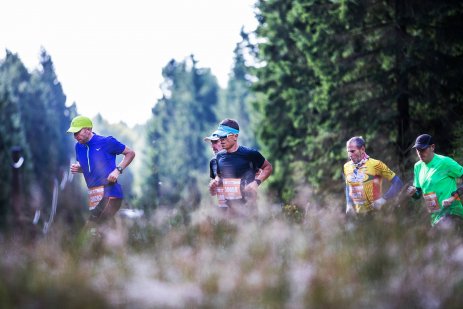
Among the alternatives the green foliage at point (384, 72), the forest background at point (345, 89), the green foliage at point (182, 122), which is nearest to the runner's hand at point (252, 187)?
the forest background at point (345, 89)

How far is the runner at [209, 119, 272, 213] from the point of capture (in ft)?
31.6

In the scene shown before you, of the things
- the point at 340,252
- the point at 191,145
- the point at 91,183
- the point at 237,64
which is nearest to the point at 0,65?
the point at 191,145

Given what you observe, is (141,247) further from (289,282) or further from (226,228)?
(289,282)

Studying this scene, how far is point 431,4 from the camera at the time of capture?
739 inches

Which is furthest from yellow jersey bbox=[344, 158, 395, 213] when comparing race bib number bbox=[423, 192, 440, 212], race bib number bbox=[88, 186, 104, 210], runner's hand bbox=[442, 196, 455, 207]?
race bib number bbox=[88, 186, 104, 210]

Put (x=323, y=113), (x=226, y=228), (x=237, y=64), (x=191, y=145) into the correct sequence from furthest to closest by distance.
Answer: (x=237, y=64)
(x=191, y=145)
(x=323, y=113)
(x=226, y=228)

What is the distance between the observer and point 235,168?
9.72 metres

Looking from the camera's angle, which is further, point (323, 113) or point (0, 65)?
point (0, 65)

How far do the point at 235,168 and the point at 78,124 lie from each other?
6.35ft

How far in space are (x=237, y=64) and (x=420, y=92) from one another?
254 feet

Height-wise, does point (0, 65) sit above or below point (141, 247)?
above

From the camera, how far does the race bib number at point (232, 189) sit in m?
9.62

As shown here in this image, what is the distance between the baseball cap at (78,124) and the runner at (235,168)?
157 centimetres

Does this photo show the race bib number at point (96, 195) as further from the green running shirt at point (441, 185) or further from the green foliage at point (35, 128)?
the green foliage at point (35, 128)
